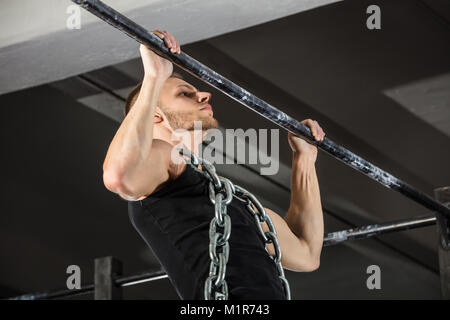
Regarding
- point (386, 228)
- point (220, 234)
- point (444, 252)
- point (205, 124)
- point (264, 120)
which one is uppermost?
point (264, 120)

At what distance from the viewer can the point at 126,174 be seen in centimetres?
195

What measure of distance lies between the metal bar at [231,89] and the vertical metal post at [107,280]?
1518mm

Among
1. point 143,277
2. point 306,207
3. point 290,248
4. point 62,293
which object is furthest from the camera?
point 62,293

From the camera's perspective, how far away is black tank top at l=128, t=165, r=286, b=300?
1.87m

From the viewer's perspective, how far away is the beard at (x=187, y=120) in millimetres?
2291

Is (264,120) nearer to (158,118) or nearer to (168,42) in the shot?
(158,118)

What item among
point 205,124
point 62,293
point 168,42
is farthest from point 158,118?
point 62,293

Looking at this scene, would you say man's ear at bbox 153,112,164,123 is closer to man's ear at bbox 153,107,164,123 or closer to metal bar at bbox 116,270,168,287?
man's ear at bbox 153,107,164,123

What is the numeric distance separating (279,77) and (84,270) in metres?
2.99

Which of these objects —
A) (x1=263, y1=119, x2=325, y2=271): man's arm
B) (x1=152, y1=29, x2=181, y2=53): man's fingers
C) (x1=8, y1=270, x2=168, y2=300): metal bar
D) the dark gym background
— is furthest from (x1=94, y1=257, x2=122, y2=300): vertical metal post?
(x1=152, y1=29, x2=181, y2=53): man's fingers

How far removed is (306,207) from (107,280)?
4.17ft

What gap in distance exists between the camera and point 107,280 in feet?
11.4

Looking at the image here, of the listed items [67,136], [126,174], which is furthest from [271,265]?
[67,136]

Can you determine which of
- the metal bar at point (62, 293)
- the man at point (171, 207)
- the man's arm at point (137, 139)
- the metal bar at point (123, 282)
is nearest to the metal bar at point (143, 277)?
the metal bar at point (123, 282)
